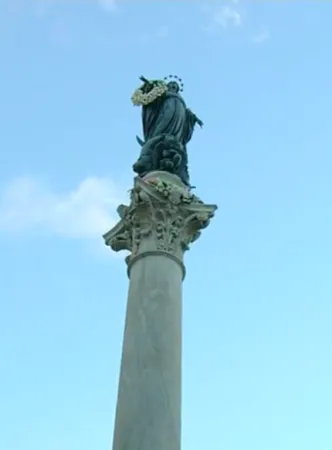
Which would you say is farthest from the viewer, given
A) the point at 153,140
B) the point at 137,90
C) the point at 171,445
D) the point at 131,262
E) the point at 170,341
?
the point at 137,90

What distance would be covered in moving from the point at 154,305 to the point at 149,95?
24.1 feet

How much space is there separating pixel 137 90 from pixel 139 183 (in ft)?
15.9

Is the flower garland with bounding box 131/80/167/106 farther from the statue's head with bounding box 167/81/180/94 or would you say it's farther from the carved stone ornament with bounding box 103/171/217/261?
the carved stone ornament with bounding box 103/171/217/261

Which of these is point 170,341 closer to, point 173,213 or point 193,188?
point 173,213

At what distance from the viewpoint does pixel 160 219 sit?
61.8ft

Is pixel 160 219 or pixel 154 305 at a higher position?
pixel 160 219

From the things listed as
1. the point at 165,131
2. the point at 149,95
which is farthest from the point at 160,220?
the point at 149,95

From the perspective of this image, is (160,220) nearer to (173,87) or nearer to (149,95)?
(149,95)

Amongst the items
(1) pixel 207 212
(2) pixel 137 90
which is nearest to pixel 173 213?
(1) pixel 207 212

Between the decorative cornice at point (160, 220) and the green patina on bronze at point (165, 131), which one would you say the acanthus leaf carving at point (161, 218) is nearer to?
the decorative cornice at point (160, 220)

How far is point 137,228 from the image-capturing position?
18891mm

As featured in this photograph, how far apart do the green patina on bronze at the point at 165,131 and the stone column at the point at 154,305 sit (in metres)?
0.69

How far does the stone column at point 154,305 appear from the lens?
15.6 meters

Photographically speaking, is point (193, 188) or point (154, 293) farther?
point (193, 188)
